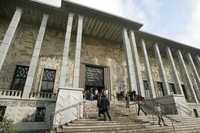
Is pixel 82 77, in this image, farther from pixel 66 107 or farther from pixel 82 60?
pixel 66 107

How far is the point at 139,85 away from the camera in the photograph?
1475cm

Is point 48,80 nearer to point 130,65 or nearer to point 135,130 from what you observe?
point 130,65

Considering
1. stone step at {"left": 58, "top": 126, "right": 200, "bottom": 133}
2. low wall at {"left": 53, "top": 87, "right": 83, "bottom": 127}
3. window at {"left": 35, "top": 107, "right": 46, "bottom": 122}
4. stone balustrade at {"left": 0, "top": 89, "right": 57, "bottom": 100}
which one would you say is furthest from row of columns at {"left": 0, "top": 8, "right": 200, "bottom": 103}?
stone step at {"left": 58, "top": 126, "right": 200, "bottom": 133}

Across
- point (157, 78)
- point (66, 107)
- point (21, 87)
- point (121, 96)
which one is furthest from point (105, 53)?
point (66, 107)

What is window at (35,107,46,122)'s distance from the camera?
404 inches

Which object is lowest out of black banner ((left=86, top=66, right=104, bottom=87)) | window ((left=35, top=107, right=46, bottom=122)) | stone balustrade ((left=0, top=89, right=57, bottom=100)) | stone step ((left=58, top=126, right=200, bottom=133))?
stone step ((left=58, top=126, right=200, bottom=133))

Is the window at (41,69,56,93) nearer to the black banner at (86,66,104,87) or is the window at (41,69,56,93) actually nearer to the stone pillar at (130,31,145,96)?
the black banner at (86,66,104,87)

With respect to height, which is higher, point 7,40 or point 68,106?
point 7,40

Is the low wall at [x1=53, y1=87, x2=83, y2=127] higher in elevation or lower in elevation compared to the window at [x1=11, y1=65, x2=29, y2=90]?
lower

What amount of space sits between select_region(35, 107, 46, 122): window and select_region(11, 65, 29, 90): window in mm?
4142

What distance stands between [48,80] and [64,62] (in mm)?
3772

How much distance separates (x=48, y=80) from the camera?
1487 centimetres

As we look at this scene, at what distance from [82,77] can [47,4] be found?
7.96m

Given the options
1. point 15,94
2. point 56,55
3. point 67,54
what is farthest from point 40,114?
point 56,55
